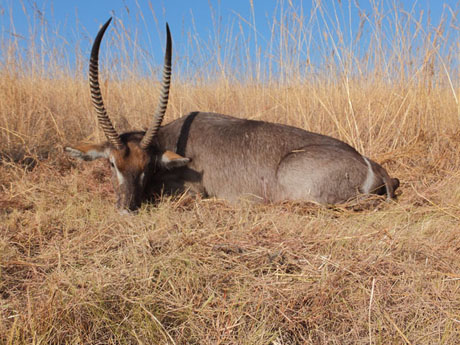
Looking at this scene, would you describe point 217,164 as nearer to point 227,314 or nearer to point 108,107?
point 227,314

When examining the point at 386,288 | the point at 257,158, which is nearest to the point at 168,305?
the point at 386,288

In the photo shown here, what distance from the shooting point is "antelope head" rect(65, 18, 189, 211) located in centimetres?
379

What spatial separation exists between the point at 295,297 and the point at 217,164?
2.29 metres

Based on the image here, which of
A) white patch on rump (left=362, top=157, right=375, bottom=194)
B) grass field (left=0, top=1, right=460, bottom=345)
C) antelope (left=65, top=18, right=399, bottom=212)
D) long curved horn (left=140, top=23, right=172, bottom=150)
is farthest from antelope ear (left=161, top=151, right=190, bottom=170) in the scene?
white patch on rump (left=362, top=157, right=375, bottom=194)

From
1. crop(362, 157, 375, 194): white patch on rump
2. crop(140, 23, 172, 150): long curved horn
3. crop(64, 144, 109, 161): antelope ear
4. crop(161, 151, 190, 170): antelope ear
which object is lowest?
crop(362, 157, 375, 194): white patch on rump

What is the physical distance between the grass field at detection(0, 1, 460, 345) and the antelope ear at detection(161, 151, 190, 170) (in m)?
0.39

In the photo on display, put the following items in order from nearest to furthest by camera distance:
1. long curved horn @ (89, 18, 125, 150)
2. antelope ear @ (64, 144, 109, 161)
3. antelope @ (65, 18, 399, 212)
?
long curved horn @ (89, 18, 125, 150)
antelope @ (65, 18, 399, 212)
antelope ear @ (64, 144, 109, 161)

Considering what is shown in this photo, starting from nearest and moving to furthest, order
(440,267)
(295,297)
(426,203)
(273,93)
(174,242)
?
(295,297), (440,267), (174,242), (426,203), (273,93)

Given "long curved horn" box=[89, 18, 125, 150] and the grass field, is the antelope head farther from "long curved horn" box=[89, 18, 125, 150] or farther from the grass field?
the grass field

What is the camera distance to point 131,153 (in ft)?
13.2

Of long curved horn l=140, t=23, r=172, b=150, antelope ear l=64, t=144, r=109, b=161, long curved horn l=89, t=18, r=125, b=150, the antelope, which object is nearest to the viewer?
long curved horn l=89, t=18, r=125, b=150

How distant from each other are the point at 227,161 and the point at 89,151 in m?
1.32

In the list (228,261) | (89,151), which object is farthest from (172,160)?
(228,261)

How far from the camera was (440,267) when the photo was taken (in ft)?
8.59
